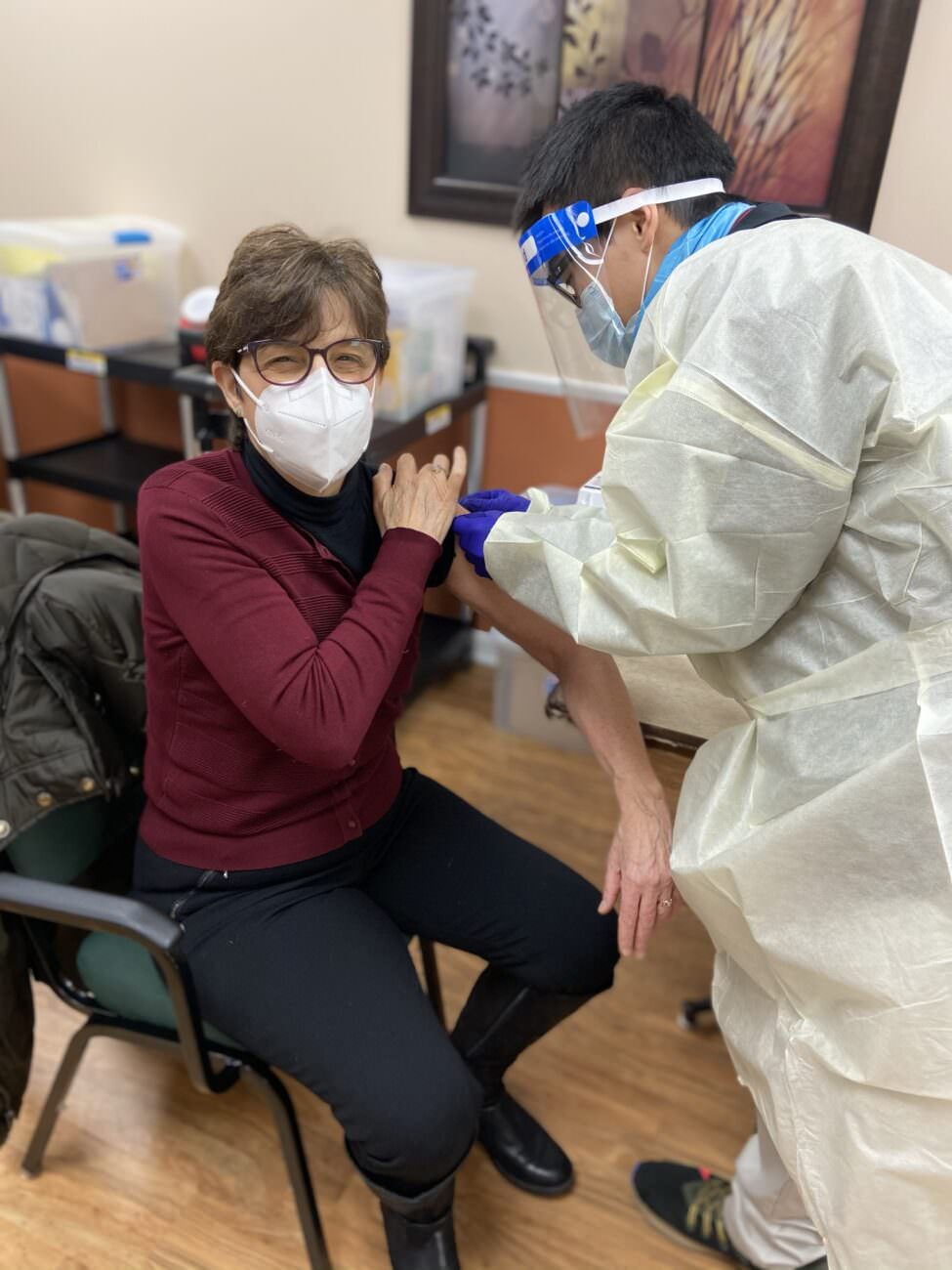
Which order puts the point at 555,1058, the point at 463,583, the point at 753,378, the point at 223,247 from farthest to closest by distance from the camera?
the point at 223,247 < the point at 555,1058 < the point at 463,583 < the point at 753,378

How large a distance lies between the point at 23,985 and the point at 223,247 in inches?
82.2

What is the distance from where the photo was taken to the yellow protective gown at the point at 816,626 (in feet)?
2.62

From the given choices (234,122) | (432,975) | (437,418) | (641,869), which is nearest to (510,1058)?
(432,975)

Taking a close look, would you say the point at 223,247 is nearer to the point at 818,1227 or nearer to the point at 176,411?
the point at 176,411

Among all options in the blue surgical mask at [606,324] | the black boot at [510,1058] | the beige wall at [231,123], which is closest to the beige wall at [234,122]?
the beige wall at [231,123]

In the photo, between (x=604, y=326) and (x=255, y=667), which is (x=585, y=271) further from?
(x=255, y=667)

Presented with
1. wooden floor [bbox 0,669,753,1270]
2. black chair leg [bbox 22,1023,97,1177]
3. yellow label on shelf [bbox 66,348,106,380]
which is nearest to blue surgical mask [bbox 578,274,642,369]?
wooden floor [bbox 0,669,753,1270]

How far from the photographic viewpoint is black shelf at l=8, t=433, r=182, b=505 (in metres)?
2.63

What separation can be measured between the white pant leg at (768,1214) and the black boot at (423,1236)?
40cm

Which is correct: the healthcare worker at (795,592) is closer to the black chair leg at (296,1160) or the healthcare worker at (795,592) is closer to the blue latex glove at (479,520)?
the blue latex glove at (479,520)

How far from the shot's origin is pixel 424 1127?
107cm

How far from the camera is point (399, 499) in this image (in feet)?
3.97

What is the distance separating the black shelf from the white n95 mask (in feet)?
4.97

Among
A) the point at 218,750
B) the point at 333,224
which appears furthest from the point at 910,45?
the point at 218,750
